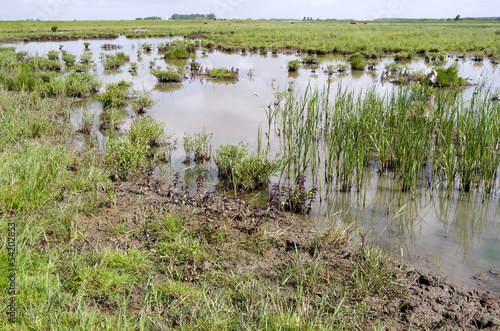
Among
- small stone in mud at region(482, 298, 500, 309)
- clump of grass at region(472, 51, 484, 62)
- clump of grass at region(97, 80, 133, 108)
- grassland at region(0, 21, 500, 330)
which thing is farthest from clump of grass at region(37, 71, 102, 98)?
clump of grass at region(472, 51, 484, 62)

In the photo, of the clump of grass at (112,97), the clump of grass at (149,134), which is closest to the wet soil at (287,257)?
the clump of grass at (149,134)

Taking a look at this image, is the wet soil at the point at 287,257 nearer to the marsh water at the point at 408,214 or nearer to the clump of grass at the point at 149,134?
the marsh water at the point at 408,214

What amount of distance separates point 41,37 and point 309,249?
43492 millimetres

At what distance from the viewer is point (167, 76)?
15.8m

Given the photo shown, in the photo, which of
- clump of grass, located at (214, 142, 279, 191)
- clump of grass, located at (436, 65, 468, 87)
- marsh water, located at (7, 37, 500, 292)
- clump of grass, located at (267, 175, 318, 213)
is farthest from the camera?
clump of grass, located at (436, 65, 468, 87)

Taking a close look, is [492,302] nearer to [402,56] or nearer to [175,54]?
[175,54]

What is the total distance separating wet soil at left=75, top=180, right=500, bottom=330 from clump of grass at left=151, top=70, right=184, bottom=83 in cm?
1078

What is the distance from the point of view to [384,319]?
Answer: 10.6 feet

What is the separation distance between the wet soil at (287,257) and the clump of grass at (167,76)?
1078cm

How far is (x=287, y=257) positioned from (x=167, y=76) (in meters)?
13.1

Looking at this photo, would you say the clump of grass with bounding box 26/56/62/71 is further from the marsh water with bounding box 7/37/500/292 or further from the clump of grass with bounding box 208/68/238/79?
the marsh water with bounding box 7/37/500/292

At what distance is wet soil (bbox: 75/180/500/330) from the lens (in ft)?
10.7

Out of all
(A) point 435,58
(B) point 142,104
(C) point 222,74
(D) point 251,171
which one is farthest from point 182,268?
(A) point 435,58

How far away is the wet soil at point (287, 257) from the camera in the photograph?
3.26 metres
